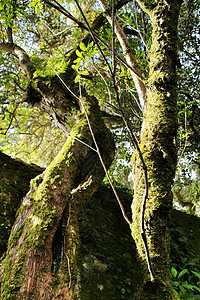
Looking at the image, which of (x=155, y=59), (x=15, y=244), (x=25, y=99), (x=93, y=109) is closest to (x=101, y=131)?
(x=93, y=109)

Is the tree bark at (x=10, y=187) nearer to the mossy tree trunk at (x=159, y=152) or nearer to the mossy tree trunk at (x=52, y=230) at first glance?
the mossy tree trunk at (x=52, y=230)

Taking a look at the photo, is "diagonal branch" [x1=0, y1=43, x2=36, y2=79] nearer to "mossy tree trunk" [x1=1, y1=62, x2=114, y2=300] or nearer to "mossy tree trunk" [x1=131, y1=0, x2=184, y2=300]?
"mossy tree trunk" [x1=1, y1=62, x2=114, y2=300]

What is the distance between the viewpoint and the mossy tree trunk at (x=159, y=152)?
1.39m

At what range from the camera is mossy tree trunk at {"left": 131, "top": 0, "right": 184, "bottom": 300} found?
1.39m

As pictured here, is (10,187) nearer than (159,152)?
No

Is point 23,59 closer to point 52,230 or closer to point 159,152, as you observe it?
point 52,230

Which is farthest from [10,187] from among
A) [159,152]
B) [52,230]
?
[159,152]

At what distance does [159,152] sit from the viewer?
1.66 meters

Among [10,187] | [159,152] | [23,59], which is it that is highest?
[23,59]

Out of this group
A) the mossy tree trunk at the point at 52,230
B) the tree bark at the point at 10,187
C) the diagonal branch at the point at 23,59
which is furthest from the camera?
the diagonal branch at the point at 23,59

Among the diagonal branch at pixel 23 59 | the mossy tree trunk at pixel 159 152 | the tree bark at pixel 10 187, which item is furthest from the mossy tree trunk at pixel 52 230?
the diagonal branch at pixel 23 59

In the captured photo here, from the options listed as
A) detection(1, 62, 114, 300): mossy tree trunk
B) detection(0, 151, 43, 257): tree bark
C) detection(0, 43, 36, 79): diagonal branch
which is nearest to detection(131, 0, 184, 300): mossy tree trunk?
detection(1, 62, 114, 300): mossy tree trunk

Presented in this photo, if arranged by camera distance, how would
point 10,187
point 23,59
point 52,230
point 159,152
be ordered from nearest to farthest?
1. point 159,152
2. point 52,230
3. point 10,187
4. point 23,59

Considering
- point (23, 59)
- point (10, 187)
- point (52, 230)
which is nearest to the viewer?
point (52, 230)
